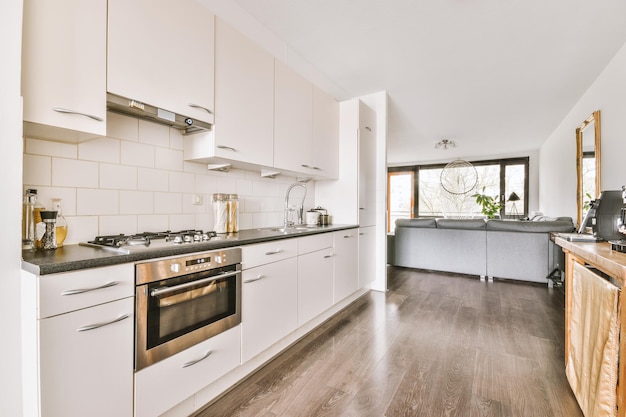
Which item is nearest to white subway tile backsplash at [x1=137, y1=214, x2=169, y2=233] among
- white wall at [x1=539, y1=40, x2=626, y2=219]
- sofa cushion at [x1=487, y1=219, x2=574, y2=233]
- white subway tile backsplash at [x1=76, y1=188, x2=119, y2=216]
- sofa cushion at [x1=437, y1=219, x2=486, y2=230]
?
white subway tile backsplash at [x1=76, y1=188, x2=119, y2=216]

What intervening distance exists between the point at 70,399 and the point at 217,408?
0.75 meters

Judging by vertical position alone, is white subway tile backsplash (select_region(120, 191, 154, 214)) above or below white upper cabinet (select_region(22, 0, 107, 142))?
below

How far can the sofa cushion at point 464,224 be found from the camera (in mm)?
4414

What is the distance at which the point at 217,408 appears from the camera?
1.56 metres

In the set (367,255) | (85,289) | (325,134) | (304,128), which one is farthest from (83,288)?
(367,255)

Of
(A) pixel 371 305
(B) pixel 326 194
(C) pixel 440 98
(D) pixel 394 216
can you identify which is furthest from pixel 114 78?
(D) pixel 394 216

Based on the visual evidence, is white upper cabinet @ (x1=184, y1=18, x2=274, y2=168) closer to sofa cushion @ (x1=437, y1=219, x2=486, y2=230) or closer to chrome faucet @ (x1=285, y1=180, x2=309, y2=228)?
chrome faucet @ (x1=285, y1=180, x2=309, y2=228)

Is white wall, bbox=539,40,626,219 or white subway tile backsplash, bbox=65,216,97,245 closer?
white subway tile backsplash, bbox=65,216,97,245

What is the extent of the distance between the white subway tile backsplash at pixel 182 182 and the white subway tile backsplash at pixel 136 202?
0.54 feet

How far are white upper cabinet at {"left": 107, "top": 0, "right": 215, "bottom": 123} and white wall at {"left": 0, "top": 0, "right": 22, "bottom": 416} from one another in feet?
1.07

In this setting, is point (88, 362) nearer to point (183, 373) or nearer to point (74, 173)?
point (183, 373)

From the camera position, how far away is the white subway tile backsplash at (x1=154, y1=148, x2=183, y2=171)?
1850mm

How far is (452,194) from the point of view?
806 cm

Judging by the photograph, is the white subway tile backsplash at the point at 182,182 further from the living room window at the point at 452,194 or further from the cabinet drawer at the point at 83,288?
the living room window at the point at 452,194
